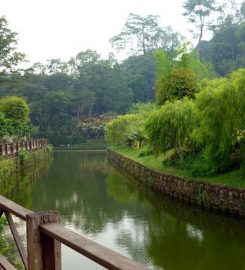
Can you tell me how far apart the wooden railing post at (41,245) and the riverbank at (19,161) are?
60.3ft

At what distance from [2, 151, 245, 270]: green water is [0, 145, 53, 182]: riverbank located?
165 centimetres

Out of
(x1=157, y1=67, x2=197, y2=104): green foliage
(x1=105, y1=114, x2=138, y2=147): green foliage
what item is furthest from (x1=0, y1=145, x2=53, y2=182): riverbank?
(x1=157, y1=67, x2=197, y2=104): green foliage

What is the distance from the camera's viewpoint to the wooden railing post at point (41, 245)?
2691 millimetres

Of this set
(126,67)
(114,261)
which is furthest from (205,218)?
(126,67)

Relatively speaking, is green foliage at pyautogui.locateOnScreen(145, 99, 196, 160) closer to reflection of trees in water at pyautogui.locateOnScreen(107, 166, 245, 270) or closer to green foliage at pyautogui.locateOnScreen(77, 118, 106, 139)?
reflection of trees in water at pyautogui.locateOnScreen(107, 166, 245, 270)

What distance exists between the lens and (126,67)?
78.9 meters

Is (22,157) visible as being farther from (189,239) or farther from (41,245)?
(41,245)

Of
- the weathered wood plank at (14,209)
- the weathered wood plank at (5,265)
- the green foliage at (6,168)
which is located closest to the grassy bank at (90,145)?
the green foliage at (6,168)

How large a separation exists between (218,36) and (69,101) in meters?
24.6

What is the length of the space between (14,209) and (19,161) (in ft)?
82.8

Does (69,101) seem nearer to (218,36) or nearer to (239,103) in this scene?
(218,36)

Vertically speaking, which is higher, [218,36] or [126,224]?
[218,36]

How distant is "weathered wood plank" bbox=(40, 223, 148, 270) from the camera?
198 cm

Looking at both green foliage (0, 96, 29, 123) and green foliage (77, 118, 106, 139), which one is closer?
green foliage (0, 96, 29, 123)
